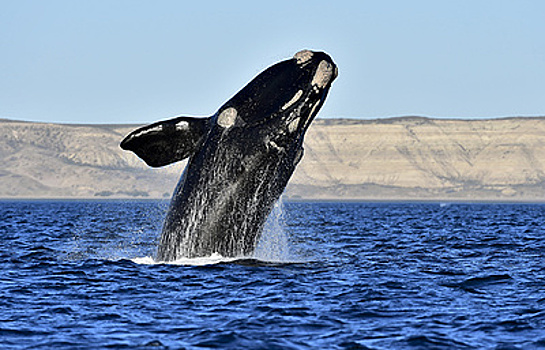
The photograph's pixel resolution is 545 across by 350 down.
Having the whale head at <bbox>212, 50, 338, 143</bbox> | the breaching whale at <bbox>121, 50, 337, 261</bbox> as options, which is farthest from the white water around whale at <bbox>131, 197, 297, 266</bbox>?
the whale head at <bbox>212, 50, 338, 143</bbox>

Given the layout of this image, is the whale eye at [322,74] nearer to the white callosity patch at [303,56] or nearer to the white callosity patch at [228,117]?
the white callosity patch at [303,56]

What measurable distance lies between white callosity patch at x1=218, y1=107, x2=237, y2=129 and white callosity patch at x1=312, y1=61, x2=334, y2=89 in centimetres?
125

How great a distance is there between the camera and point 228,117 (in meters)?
13.4

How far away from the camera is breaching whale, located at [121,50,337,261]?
13.3 meters

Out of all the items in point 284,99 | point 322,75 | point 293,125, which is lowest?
point 293,125

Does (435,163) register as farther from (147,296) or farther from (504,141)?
(147,296)

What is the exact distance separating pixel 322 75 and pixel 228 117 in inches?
59.5

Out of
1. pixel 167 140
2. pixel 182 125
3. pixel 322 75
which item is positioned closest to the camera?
pixel 167 140

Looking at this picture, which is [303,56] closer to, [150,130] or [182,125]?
[182,125]

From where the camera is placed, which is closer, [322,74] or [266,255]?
[322,74]

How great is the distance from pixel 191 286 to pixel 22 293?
2.40m

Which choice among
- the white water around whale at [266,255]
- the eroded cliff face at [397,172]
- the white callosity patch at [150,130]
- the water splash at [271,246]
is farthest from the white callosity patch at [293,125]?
the eroded cliff face at [397,172]

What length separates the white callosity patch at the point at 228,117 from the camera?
1338cm

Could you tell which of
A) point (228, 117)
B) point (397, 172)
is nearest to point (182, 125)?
point (228, 117)
